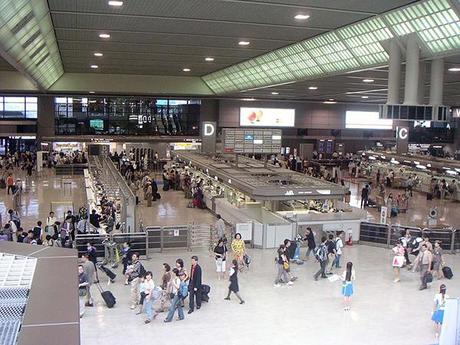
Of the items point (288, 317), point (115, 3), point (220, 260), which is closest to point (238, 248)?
point (220, 260)

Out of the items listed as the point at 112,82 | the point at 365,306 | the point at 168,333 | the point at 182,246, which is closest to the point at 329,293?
the point at 365,306

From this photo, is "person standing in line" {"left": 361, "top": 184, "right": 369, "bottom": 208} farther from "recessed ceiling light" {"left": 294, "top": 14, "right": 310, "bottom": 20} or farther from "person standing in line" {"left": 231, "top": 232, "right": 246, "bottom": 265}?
"person standing in line" {"left": 231, "top": 232, "right": 246, "bottom": 265}

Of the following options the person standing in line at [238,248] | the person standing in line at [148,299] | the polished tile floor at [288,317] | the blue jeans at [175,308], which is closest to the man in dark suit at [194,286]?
the polished tile floor at [288,317]

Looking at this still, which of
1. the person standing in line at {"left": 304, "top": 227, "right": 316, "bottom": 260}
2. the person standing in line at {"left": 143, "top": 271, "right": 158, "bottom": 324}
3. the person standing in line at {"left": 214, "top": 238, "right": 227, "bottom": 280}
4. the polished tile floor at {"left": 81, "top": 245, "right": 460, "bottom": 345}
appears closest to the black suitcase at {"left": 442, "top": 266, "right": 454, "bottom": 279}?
the polished tile floor at {"left": 81, "top": 245, "right": 460, "bottom": 345}

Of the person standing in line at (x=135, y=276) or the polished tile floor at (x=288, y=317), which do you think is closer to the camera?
the polished tile floor at (x=288, y=317)

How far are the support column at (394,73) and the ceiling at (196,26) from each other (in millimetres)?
1628

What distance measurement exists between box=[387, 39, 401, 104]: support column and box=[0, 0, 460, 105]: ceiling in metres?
1.63

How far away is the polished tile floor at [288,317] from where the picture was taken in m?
11.0

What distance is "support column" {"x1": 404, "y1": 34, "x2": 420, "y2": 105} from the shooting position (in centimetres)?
1688

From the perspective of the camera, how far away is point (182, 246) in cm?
1814

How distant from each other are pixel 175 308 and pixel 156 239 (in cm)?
598

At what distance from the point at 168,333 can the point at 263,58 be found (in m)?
19.6

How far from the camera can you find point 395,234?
19250mm

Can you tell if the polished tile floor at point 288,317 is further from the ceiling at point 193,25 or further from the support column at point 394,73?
the ceiling at point 193,25
